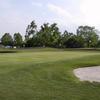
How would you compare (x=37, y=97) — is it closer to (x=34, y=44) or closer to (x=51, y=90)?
(x=51, y=90)

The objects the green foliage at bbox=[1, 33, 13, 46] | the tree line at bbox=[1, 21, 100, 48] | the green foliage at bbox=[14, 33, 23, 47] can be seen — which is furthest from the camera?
the green foliage at bbox=[1, 33, 13, 46]

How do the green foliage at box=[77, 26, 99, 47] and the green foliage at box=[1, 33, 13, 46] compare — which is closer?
the green foliage at box=[77, 26, 99, 47]

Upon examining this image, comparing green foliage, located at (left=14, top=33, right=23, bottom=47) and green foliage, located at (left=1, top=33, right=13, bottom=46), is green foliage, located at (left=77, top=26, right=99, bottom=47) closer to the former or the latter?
green foliage, located at (left=14, top=33, right=23, bottom=47)

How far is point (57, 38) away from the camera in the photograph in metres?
94.6

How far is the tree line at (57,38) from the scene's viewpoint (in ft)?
307

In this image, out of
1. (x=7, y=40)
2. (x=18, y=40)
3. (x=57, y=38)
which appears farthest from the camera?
(x=7, y=40)

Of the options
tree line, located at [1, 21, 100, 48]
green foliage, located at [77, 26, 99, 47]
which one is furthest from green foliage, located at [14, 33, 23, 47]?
green foliage, located at [77, 26, 99, 47]

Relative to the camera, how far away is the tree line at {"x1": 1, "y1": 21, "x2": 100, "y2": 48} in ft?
307

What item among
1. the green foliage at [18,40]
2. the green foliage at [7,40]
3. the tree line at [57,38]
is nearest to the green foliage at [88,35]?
the tree line at [57,38]

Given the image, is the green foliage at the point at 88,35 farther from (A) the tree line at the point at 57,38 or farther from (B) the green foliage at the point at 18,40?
(B) the green foliage at the point at 18,40

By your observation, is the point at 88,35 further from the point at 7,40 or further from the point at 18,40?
the point at 7,40

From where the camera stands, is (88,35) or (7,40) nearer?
(88,35)

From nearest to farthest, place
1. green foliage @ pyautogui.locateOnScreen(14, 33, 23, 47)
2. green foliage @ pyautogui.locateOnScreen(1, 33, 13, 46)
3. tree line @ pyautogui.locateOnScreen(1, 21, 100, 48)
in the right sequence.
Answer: tree line @ pyautogui.locateOnScreen(1, 21, 100, 48) → green foliage @ pyautogui.locateOnScreen(14, 33, 23, 47) → green foliage @ pyautogui.locateOnScreen(1, 33, 13, 46)

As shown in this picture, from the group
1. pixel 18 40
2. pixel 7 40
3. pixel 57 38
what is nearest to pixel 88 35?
pixel 57 38
